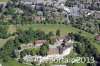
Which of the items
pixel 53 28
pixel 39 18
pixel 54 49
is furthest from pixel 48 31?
pixel 54 49

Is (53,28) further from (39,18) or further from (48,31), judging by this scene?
(39,18)

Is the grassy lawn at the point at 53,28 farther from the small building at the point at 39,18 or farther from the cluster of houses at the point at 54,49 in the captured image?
the cluster of houses at the point at 54,49

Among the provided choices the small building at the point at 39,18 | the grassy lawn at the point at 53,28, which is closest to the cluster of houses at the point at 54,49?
the grassy lawn at the point at 53,28

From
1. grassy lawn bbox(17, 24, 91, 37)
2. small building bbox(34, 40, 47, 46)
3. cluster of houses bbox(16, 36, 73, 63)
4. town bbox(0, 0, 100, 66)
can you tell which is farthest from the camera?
grassy lawn bbox(17, 24, 91, 37)

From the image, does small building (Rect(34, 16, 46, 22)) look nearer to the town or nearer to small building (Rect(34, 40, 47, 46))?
the town

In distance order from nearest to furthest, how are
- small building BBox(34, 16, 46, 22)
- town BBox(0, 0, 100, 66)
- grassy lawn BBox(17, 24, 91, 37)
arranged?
town BBox(0, 0, 100, 66) → grassy lawn BBox(17, 24, 91, 37) → small building BBox(34, 16, 46, 22)

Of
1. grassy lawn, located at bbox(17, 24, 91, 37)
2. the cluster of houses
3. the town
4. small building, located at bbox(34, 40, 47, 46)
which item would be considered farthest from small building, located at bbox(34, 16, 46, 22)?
small building, located at bbox(34, 40, 47, 46)

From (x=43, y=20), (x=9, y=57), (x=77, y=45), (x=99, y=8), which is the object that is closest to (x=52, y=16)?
(x=43, y=20)

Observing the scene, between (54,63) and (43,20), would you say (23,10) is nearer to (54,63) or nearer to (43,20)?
(43,20)

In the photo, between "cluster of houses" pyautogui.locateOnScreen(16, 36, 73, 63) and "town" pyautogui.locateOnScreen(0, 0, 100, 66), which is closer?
"cluster of houses" pyautogui.locateOnScreen(16, 36, 73, 63)
